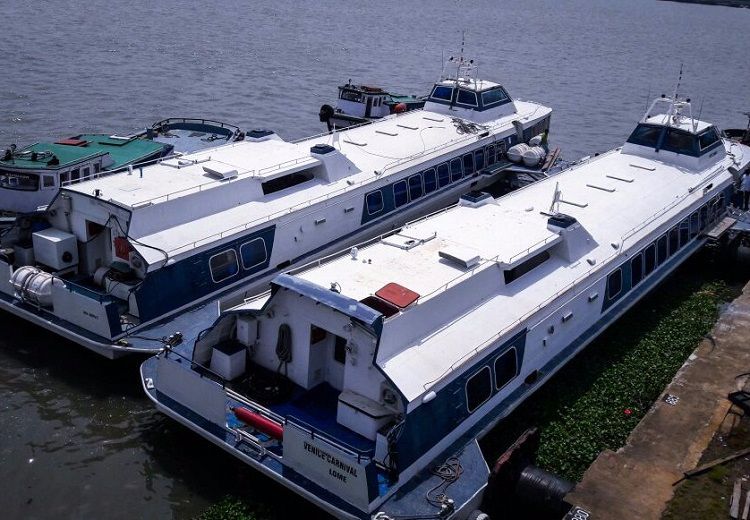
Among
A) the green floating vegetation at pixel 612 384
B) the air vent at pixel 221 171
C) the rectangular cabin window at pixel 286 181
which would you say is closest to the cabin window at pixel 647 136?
the green floating vegetation at pixel 612 384

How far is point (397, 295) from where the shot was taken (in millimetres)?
13453

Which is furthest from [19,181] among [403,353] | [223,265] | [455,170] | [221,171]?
[403,353]

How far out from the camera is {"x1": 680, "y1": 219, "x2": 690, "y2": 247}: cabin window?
21430 mm

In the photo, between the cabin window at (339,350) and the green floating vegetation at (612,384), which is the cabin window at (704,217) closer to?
the green floating vegetation at (612,384)

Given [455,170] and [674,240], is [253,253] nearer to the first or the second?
[455,170]

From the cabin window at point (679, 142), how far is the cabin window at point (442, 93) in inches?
308

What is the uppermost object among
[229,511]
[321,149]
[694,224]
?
[321,149]

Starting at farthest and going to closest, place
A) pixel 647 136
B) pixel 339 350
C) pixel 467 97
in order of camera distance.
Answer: pixel 467 97
pixel 647 136
pixel 339 350

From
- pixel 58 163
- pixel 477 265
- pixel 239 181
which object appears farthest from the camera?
pixel 58 163

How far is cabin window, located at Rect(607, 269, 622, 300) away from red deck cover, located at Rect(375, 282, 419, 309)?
6.47m

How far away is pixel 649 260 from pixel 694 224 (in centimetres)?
342

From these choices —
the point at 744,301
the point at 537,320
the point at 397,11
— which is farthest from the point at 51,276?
the point at 397,11

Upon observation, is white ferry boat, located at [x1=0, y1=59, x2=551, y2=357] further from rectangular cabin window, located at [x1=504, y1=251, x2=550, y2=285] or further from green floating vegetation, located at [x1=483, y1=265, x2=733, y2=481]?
green floating vegetation, located at [x1=483, y1=265, x2=733, y2=481]

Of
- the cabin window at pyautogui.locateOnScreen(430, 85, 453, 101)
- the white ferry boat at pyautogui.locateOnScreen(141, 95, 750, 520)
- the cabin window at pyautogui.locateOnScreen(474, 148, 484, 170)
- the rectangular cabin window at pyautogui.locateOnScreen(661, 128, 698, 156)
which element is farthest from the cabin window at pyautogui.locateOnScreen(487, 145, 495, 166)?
the white ferry boat at pyautogui.locateOnScreen(141, 95, 750, 520)
